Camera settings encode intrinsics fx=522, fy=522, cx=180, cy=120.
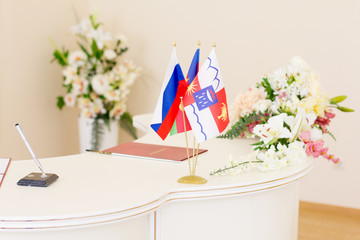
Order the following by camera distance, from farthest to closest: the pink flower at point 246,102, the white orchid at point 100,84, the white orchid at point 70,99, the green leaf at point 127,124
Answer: the green leaf at point 127,124
the white orchid at point 70,99
the white orchid at point 100,84
the pink flower at point 246,102

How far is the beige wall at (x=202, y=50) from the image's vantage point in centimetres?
427

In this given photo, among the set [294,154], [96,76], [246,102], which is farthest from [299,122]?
[96,76]

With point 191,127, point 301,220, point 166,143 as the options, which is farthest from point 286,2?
point 191,127

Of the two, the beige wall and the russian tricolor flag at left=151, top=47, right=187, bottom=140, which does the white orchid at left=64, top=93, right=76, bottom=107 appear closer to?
the beige wall

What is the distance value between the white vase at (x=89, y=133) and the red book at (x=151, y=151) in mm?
2297

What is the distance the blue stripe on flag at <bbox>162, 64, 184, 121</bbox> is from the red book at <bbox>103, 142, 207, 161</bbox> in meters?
0.40

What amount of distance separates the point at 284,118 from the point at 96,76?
8.49ft

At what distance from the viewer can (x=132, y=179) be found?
76.3 inches

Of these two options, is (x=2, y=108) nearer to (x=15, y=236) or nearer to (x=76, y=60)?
(x=76, y=60)

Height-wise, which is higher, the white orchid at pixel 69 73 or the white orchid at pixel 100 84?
the white orchid at pixel 69 73

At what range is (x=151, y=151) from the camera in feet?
7.86

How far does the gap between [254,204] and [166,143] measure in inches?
29.2

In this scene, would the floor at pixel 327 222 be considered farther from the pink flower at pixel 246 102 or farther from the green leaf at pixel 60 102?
the green leaf at pixel 60 102

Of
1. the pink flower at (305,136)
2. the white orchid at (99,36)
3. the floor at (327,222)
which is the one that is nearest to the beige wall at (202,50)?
the floor at (327,222)
